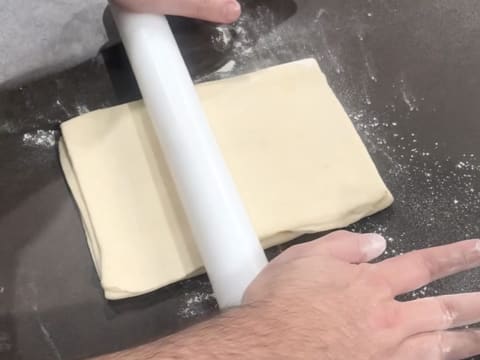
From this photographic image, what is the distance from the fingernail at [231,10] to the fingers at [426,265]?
19.0 inches

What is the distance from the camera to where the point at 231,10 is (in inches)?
42.5

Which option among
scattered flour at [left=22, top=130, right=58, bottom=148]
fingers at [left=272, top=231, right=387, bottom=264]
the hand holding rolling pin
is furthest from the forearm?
→ scattered flour at [left=22, top=130, right=58, bottom=148]

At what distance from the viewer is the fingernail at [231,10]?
1.08m

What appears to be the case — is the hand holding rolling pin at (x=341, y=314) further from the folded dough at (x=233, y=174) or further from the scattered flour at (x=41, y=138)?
the scattered flour at (x=41, y=138)

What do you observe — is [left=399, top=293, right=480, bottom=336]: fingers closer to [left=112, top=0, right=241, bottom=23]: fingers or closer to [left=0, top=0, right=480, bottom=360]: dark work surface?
[left=0, top=0, right=480, bottom=360]: dark work surface

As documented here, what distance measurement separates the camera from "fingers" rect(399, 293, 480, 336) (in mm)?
798

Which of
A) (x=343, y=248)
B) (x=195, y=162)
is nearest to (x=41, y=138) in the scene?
(x=195, y=162)

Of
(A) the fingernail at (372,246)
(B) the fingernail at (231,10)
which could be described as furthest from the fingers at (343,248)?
(B) the fingernail at (231,10)

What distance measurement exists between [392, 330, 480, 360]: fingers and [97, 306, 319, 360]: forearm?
135 millimetres

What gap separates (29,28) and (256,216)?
1.88ft

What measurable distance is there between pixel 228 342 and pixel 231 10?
1.92 feet

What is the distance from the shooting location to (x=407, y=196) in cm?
102

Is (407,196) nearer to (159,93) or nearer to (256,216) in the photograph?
(256,216)

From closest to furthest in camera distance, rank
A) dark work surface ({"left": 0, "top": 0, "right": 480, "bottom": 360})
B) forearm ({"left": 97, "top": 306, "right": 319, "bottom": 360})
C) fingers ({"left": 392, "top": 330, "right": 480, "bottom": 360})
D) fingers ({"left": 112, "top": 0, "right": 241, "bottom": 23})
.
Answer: forearm ({"left": 97, "top": 306, "right": 319, "bottom": 360})
fingers ({"left": 392, "top": 330, "right": 480, "bottom": 360})
dark work surface ({"left": 0, "top": 0, "right": 480, "bottom": 360})
fingers ({"left": 112, "top": 0, "right": 241, "bottom": 23})
